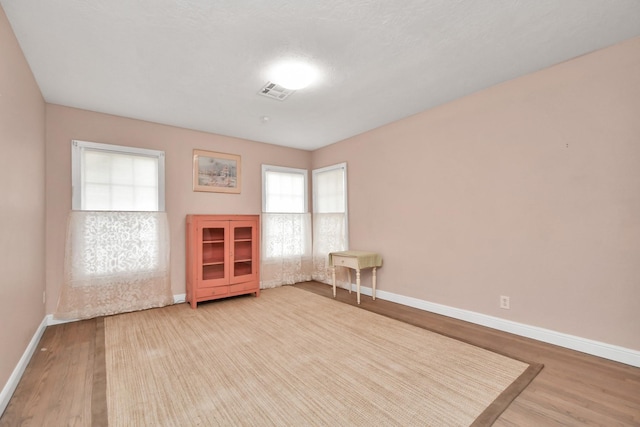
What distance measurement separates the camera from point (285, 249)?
499 centimetres

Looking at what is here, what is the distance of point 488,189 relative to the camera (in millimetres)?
2973

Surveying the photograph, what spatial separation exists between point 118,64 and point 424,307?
4003 mm

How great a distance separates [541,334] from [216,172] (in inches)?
170

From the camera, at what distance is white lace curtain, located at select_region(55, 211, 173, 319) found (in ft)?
→ 10.7

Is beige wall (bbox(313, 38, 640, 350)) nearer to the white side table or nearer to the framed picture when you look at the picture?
the white side table

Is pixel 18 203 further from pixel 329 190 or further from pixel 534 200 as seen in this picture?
pixel 534 200

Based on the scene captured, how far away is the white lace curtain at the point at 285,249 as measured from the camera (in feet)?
15.8

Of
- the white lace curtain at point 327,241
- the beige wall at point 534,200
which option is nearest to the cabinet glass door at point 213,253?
the white lace curtain at point 327,241

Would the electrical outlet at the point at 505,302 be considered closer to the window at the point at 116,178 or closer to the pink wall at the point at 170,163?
the pink wall at the point at 170,163

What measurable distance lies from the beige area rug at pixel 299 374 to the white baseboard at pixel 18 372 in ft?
1.68

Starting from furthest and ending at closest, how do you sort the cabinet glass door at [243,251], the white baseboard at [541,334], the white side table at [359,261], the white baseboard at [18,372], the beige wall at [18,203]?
the cabinet glass door at [243,251] < the white side table at [359,261] < the white baseboard at [541,334] < the beige wall at [18,203] < the white baseboard at [18,372]

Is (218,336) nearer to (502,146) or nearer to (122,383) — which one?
(122,383)

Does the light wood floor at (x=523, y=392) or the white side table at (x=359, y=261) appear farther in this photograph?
the white side table at (x=359, y=261)

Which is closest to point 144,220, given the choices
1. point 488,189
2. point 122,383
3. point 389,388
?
point 122,383
